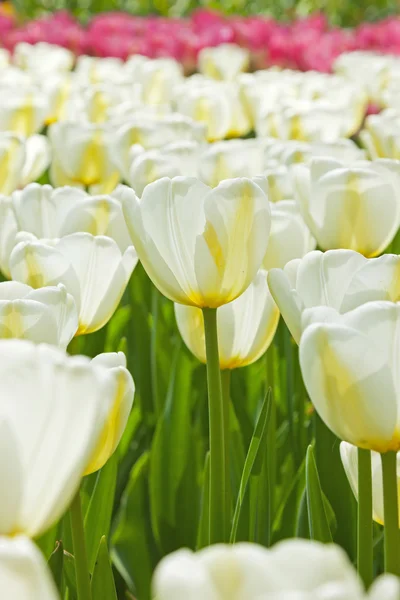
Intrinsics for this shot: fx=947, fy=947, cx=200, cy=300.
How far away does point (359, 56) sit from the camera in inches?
151

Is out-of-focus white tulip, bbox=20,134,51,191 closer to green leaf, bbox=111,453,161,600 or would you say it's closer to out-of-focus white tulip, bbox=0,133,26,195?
out-of-focus white tulip, bbox=0,133,26,195

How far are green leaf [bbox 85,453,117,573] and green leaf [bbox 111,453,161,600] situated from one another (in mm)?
243

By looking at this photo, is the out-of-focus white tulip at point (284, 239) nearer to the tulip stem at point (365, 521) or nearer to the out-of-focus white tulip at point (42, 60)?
the tulip stem at point (365, 521)

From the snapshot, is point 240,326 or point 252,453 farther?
point 240,326

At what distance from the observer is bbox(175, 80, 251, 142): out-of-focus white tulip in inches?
90.3

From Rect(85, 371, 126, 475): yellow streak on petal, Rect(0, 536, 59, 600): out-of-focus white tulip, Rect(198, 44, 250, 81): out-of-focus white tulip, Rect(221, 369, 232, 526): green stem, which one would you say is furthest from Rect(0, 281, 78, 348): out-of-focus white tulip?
Rect(198, 44, 250, 81): out-of-focus white tulip

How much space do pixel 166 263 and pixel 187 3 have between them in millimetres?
6030

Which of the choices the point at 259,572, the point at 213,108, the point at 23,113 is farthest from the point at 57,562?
the point at 213,108

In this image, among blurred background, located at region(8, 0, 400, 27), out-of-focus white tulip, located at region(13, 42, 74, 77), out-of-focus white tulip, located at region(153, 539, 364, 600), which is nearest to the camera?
out-of-focus white tulip, located at region(153, 539, 364, 600)

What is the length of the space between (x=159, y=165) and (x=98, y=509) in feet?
2.02

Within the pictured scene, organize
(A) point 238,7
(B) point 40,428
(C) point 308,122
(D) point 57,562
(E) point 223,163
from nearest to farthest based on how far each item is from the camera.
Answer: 1. (B) point 40,428
2. (D) point 57,562
3. (E) point 223,163
4. (C) point 308,122
5. (A) point 238,7

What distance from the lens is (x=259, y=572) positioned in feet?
1.29

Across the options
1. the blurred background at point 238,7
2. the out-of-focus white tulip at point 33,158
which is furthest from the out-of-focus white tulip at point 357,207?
the blurred background at point 238,7

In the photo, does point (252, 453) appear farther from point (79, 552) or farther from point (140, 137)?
point (140, 137)
